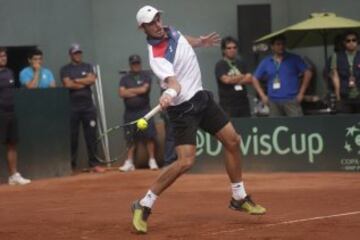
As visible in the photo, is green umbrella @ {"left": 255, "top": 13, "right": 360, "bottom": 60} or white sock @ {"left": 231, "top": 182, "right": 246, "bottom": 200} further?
green umbrella @ {"left": 255, "top": 13, "right": 360, "bottom": 60}

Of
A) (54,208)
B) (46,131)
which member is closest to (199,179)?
(46,131)

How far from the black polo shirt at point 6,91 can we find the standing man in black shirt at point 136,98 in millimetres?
2652

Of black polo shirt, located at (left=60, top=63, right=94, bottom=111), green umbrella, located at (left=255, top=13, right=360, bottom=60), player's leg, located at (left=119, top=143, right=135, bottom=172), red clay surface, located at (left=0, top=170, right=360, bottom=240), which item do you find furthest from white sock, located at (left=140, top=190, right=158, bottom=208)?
black polo shirt, located at (left=60, top=63, right=94, bottom=111)

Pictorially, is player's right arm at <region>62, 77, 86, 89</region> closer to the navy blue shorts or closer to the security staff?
the security staff

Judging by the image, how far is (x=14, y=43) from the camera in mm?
17453

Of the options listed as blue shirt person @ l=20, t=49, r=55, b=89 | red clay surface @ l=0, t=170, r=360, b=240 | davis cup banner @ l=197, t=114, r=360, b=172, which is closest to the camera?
red clay surface @ l=0, t=170, r=360, b=240

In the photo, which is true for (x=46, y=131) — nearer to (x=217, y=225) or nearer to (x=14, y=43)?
(x=14, y=43)

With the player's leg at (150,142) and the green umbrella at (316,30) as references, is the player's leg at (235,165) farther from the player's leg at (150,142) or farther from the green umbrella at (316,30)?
the player's leg at (150,142)

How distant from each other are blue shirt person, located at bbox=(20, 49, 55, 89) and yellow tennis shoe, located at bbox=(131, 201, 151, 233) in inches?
308

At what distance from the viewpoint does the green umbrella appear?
1590 cm

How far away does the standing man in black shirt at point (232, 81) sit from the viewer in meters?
16.5

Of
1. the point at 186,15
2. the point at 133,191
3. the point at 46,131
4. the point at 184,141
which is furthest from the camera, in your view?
the point at 186,15

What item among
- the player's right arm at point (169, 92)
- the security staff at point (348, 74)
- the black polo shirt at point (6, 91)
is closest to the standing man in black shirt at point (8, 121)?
the black polo shirt at point (6, 91)

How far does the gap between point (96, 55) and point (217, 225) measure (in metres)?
10.2
